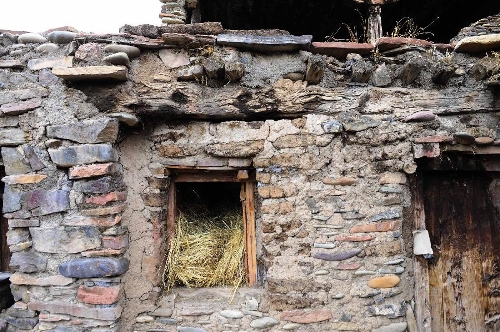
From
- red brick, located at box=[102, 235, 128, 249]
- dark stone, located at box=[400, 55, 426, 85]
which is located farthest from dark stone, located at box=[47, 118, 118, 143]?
dark stone, located at box=[400, 55, 426, 85]

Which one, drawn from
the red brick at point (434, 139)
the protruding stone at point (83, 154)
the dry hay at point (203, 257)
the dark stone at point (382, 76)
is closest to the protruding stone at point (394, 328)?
the dry hay at point (203, 257)

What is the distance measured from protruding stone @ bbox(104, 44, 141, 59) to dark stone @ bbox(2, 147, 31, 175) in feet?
3.19

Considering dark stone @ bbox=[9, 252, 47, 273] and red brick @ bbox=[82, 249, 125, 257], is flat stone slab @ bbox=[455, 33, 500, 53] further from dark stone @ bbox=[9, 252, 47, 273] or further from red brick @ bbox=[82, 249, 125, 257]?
dark stone @ bbox=[9, 252, 47, 273]

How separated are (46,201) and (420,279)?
2780 millimetres

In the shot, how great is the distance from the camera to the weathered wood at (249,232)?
2.91m

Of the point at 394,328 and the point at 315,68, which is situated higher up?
the point at 315,68

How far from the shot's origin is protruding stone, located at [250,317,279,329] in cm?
262

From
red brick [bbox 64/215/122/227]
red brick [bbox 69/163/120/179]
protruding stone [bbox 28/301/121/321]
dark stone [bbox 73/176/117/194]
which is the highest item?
red brick [bbox 69/163/120/179]

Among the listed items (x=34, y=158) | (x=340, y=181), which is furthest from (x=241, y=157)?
(x=34, y=158)

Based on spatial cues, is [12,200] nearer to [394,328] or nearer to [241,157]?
[241,157]

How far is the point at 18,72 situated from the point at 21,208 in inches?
38.6

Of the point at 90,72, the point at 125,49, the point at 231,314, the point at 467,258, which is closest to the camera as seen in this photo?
the point at 90,72

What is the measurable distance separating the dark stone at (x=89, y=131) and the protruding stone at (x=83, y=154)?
50 millimetres

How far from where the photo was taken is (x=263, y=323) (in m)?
2.62
